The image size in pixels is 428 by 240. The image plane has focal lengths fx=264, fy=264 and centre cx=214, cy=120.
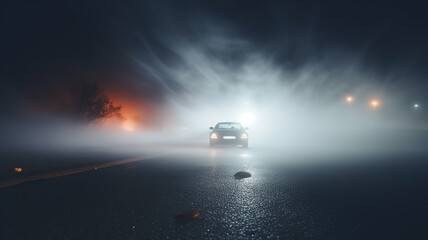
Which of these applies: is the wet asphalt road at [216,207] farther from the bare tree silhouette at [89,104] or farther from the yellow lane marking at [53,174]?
the bare tree silhouette at [89,104]

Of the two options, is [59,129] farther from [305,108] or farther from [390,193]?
[305,108]

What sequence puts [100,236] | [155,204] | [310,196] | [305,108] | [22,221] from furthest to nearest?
[305,108] → [310,196] → [155,204] → [22,221] → [100,236]

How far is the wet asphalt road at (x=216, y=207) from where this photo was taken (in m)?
2.59

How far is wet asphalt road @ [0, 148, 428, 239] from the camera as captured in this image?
8.51 ft

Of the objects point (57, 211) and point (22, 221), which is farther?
point (57, 211)

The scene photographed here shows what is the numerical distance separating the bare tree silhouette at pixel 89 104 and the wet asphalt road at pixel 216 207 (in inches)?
967

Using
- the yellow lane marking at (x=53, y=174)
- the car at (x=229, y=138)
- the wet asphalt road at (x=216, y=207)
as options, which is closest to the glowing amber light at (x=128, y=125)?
the car at (x=229, y=138)

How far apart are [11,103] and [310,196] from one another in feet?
99.9

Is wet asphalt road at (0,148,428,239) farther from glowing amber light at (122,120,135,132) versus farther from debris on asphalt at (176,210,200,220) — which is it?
glowing amber light at (122,120,135,132)

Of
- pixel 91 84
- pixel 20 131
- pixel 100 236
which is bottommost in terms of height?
pixel 100 236

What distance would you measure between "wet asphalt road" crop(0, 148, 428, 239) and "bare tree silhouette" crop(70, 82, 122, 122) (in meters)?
24.6


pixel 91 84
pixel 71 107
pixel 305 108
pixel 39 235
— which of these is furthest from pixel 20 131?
pixel 305 108

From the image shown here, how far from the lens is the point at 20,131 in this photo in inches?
1029

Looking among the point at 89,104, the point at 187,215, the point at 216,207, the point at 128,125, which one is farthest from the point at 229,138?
the point at 128,125
